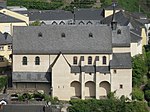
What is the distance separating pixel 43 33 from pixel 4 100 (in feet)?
34.3

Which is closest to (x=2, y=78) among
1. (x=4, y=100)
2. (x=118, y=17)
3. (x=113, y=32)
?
(x=4, y=100)

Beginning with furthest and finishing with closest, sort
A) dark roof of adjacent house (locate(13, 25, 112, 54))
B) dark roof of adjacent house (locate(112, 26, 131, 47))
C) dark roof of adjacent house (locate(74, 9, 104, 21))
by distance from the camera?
dark roof of adjacent house (locate(74, 9, 104, 21)), dark roof of adjacent house (locate(112, 26, 131, 47)), dark roof of adjacent house (locate(13, 25, 112, 54))

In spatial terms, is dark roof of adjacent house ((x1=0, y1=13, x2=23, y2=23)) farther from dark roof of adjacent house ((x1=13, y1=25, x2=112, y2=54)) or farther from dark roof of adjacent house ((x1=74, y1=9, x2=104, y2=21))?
dark roof of adjacent house ((x1=74, y1=9, x2=104, y2=21))

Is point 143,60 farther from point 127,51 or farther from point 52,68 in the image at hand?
point 52,68

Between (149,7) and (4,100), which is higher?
(149,7)

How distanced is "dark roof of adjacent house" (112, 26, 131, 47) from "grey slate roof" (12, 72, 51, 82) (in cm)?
796

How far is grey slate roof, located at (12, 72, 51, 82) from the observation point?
204ft

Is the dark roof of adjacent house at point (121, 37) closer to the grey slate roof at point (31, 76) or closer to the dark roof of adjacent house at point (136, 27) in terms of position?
the grey slate roof at point (31, 76)

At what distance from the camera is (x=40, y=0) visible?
114m

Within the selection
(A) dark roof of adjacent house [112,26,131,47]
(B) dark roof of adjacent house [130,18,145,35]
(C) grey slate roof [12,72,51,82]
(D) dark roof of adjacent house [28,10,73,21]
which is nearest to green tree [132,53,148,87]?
(A) dark roof of adjacent house [112,26,131,47]

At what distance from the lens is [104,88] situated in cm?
6222

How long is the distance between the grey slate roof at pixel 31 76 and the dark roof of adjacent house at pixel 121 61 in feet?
22.6

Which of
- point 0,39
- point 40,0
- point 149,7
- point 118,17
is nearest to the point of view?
point 0,39

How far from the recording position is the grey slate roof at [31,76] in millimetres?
62281
